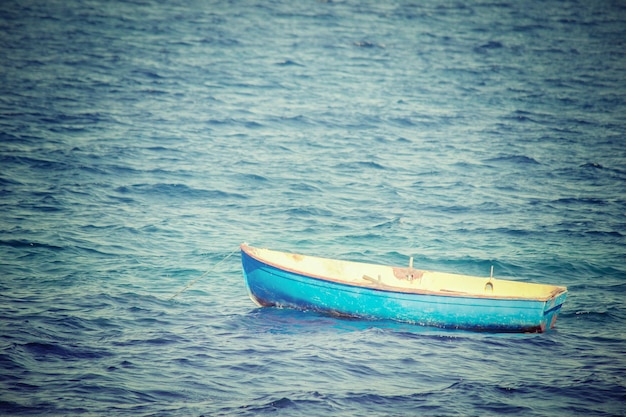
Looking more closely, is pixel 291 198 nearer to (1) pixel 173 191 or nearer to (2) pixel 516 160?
(1) pixel 173 191

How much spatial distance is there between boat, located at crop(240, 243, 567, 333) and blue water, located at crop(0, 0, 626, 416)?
0.35 m

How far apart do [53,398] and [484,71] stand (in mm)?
36966

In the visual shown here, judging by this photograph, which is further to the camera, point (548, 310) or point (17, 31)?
point (17, 31)

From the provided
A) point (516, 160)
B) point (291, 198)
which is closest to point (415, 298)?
point (291, 198)

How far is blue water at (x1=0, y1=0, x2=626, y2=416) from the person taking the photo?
1305 cm

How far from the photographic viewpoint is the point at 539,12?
5934cm

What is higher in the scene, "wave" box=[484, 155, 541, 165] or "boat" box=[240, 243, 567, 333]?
"wave" box=[484, 155, 541, 165]

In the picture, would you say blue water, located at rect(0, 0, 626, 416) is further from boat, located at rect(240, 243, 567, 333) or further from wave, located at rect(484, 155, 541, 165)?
boat, located at rect(240, 243, 567, 333)

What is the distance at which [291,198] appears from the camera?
2536 cm

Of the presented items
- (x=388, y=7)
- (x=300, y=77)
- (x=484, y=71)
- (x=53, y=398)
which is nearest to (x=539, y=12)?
(x=388, y=7)

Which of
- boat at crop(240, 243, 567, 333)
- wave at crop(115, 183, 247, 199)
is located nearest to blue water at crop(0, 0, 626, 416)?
wave at crop(115, 183, 247, 199)

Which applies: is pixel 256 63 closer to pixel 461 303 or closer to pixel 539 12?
pixel 539 12

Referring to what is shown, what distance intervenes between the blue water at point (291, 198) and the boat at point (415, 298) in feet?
1.14

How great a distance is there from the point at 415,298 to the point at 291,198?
11.0m
